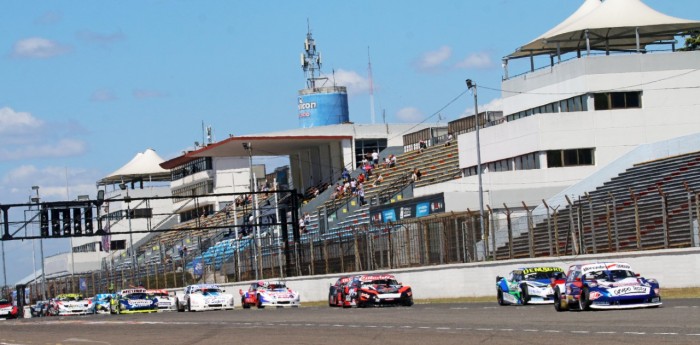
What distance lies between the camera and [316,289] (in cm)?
6456

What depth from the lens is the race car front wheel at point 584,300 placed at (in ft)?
104

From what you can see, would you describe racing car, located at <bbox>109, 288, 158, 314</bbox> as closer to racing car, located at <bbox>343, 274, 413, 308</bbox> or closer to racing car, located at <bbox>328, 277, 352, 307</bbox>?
racing car, located at <bbox>328, 277, 352, 307</bbox>

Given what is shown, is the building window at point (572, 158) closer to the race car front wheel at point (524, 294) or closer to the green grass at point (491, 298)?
the green grass at point (491, 298)

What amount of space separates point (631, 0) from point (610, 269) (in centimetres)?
4076

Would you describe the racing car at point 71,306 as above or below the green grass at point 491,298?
above

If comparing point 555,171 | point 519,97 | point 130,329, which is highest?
point 519,97

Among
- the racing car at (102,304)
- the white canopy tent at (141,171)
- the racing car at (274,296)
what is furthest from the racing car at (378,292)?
the white canopy tent at (141,171)

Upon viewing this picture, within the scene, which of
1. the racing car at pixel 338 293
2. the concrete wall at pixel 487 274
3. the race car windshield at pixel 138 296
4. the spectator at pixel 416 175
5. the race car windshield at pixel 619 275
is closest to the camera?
the race car windshield at pixel 619 275

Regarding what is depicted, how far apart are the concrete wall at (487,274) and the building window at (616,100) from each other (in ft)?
52.3

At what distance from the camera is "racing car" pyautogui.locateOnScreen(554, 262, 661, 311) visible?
101 ft

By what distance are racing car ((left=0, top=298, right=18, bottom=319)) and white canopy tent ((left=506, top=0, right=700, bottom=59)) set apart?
30756 mm

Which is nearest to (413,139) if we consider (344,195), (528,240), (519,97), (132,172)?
(344,195)

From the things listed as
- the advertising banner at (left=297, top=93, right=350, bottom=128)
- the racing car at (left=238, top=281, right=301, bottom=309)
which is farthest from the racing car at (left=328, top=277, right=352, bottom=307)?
the advertising banner at (left=297, top=93, right=350, bottom=128)

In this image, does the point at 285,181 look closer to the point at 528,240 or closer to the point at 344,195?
the point at 344,195
